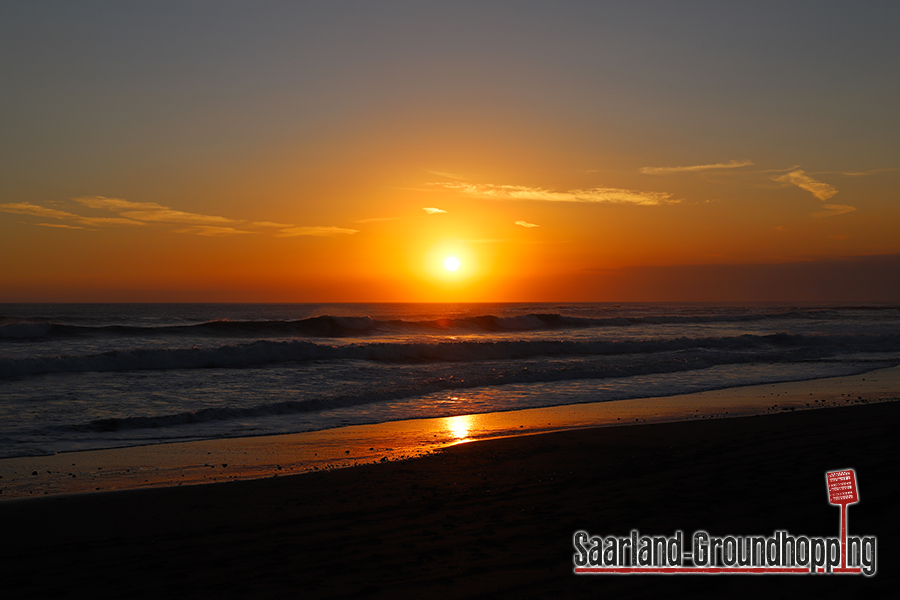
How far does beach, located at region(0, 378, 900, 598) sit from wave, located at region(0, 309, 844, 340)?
29.4 metres

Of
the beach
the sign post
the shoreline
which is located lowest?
the shoreline

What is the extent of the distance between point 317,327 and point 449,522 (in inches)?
1400

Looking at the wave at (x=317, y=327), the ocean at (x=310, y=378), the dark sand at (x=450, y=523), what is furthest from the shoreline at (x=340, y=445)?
the wave at (x=317, y=327)

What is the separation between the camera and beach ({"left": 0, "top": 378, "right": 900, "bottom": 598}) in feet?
12.7

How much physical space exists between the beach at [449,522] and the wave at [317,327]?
2939 centimetres

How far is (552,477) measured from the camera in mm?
6562

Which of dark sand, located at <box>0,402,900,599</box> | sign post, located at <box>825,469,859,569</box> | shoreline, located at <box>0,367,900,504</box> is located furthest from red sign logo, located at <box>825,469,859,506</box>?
shoreline, located at <box>0,367,900,504</box>

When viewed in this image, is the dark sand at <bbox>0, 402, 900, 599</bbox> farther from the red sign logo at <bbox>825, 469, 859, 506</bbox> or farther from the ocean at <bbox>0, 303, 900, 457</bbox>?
the ocean at <bbox>0, 303, 900, 457</bbox>

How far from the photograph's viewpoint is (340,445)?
29.8 ft

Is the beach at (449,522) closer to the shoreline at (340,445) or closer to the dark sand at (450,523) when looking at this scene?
the dark sand at (450,523)

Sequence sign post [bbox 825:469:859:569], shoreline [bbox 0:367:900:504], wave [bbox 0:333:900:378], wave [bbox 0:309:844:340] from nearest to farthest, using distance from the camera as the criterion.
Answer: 1. sign post [bbox 825:469:859:569]
2. shoreline [bbox 0:367:900:504]
3. wave [bbox 0:333:900:378]
4. wave [bbox 0:309:844:340]

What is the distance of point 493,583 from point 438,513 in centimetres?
162

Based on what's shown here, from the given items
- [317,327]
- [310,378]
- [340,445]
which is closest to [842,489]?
[340,445]

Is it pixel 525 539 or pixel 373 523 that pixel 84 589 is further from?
pixel 525 539
